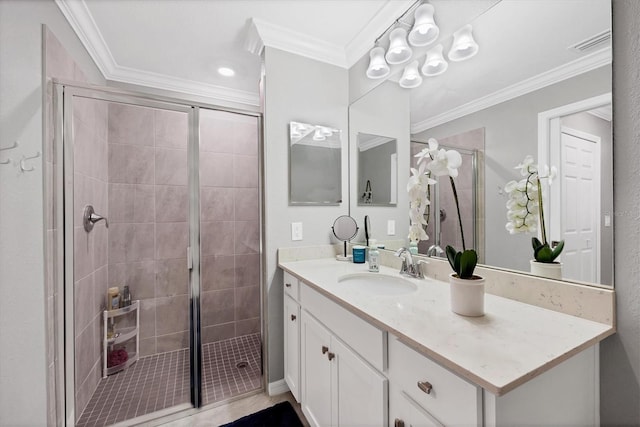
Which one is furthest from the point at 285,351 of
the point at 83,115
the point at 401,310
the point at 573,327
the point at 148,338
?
the point at 83,115

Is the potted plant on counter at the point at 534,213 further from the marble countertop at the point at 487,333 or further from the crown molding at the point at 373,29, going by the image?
the crown molding at the point at 373,29

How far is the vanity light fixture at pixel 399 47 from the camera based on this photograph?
4.99ft

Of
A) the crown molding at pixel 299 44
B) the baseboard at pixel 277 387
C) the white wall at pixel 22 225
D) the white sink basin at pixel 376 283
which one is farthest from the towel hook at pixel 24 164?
the baseboard at pixel 277 387

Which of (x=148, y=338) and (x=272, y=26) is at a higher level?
(x=272, y=26)

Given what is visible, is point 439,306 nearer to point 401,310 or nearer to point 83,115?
point 401,310

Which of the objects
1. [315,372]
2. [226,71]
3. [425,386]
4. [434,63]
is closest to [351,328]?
[425,386]

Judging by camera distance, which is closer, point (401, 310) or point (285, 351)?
Answer: point (401, 310)

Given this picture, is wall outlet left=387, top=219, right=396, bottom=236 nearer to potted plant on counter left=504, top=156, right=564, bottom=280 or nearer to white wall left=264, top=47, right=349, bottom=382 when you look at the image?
white wall left=264, top=47, right=349, bottom=382

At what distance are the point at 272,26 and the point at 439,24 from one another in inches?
39.7

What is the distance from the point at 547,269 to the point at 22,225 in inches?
85.4

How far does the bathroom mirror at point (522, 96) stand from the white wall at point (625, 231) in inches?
0.9

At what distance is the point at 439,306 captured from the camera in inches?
37.6

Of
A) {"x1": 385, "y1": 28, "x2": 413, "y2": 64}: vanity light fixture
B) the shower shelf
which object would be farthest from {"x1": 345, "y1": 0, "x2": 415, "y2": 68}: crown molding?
the shower shelf

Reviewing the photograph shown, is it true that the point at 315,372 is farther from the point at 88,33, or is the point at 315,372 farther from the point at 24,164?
the point at 88,33
